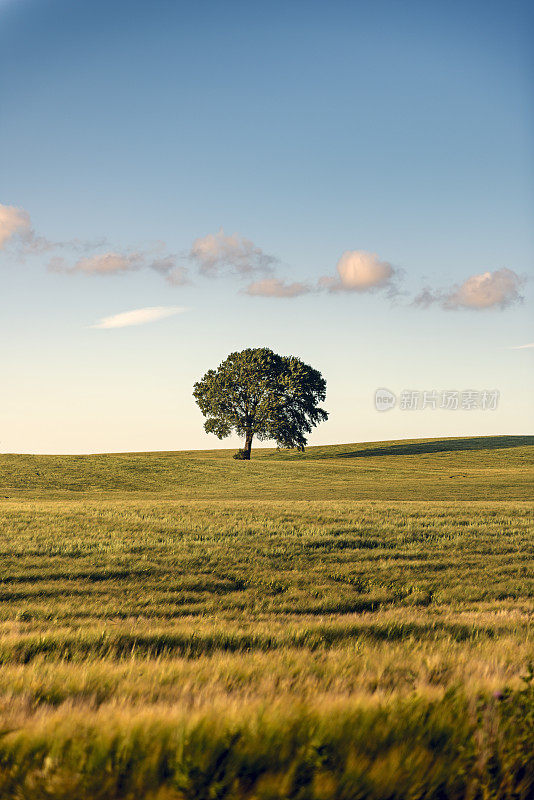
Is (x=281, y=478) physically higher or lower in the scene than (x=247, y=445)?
lower

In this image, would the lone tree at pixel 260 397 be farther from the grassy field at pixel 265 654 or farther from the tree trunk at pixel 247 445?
the grassy field at pixel 265 654

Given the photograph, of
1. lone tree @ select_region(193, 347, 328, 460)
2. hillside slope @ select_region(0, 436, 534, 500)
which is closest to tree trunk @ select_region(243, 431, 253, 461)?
lone tree @ select_region(193, 347, 328, 460)

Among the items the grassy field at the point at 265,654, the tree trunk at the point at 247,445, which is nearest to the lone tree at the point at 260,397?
the tree trunk at the point at 247,445

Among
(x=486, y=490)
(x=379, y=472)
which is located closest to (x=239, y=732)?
(x=486, y=490)

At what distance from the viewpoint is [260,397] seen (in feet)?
221

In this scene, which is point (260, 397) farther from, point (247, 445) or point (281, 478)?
point (281, 478)

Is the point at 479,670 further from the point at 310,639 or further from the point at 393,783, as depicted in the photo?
the point at 310,639

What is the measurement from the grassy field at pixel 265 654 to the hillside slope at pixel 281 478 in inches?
628

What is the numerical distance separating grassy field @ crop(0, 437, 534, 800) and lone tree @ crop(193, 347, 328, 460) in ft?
143


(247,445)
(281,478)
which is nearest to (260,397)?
(247,445)

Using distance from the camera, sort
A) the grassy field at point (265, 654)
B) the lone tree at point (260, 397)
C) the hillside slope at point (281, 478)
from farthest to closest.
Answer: the lone tree at point (260, 397)
the hillside slope at point (281, 478)
the grassy field at point (265, 654)

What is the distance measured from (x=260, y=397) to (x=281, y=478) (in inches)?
761

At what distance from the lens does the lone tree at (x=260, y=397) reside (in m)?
66.9

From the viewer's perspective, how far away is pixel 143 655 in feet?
20.3
